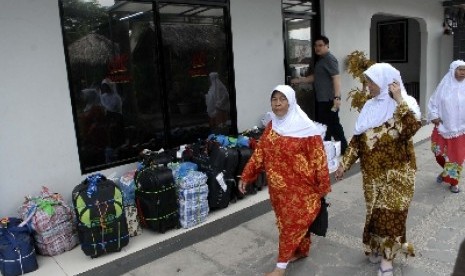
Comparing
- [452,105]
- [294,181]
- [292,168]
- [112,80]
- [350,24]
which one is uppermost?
[350,24]

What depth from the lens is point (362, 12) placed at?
725 cm

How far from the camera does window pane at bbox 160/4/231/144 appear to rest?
15.5ft

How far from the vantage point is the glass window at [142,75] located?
404cm

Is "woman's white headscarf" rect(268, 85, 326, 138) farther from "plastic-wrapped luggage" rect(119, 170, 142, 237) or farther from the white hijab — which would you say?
the white hijab

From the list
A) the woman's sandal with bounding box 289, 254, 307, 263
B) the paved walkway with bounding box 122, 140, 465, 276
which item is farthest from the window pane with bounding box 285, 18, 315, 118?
the woman's sandal with bounding box 289, 254, 307, 263

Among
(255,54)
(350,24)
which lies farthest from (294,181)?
(350,24)

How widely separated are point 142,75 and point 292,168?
7.56 ft

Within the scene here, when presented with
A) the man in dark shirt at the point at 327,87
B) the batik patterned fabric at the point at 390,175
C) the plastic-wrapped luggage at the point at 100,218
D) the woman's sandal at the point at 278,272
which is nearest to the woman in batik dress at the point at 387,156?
the batik patterned fabric at the point at 390,175

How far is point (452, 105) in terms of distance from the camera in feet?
16.0

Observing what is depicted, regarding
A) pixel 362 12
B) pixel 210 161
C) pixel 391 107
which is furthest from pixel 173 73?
pixel 362 12

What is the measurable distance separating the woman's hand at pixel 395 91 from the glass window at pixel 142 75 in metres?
2.67

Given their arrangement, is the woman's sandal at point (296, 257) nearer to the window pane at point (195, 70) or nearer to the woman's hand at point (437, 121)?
the window pane at point (195, 70)

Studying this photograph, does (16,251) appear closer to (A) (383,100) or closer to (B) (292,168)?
(B) (292,168)

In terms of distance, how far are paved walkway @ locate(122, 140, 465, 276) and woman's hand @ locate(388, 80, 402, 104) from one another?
1.41 meters
